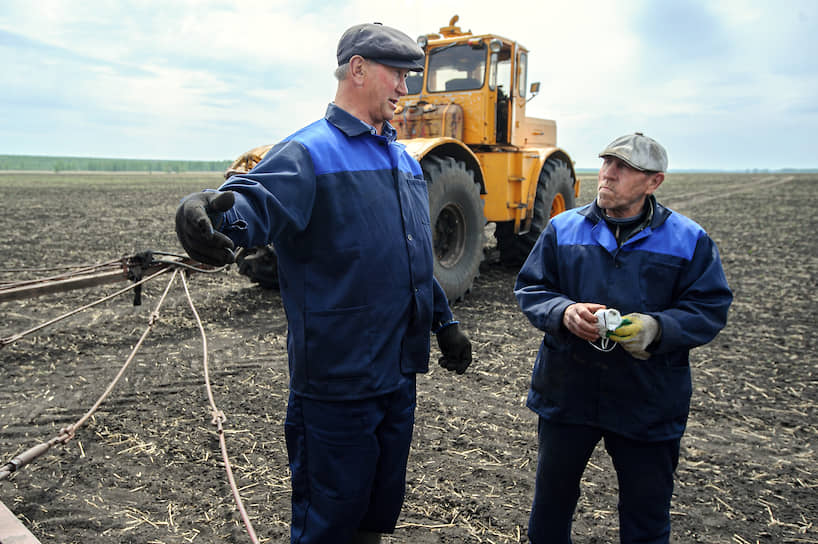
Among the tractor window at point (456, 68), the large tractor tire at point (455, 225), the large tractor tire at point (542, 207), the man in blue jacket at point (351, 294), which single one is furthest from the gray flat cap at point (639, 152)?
the large tractor tire at point (542, 207)

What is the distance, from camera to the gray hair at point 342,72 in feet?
6.02

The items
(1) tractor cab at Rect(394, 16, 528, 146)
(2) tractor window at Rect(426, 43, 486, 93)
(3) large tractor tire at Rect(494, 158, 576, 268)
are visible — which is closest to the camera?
(1) tractor cab at Rect(394, 16, 528, 146)

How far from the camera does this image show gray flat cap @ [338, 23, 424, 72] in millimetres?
1777

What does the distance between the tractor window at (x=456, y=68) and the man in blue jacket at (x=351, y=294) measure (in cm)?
549

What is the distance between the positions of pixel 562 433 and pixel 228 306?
16.1 ft

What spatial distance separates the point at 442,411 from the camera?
12.4ft

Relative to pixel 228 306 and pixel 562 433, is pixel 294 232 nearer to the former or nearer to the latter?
pixel 562 433

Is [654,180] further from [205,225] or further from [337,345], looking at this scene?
[205,225]

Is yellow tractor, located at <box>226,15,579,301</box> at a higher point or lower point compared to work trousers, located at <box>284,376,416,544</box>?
higher

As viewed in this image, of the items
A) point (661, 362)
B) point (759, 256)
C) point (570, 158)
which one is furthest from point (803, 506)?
point (759, 256)

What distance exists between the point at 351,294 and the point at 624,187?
993 mm

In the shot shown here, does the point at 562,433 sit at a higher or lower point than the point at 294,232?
lower

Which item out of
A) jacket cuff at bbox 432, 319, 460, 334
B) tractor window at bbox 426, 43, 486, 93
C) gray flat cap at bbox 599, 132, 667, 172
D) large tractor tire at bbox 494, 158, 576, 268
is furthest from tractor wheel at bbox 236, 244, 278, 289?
gray flat cap at bbox 599, 132, 667, 172

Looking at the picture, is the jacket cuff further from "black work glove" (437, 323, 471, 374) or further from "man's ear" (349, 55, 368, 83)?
"man's ear" (349, 55, 368, 83)
